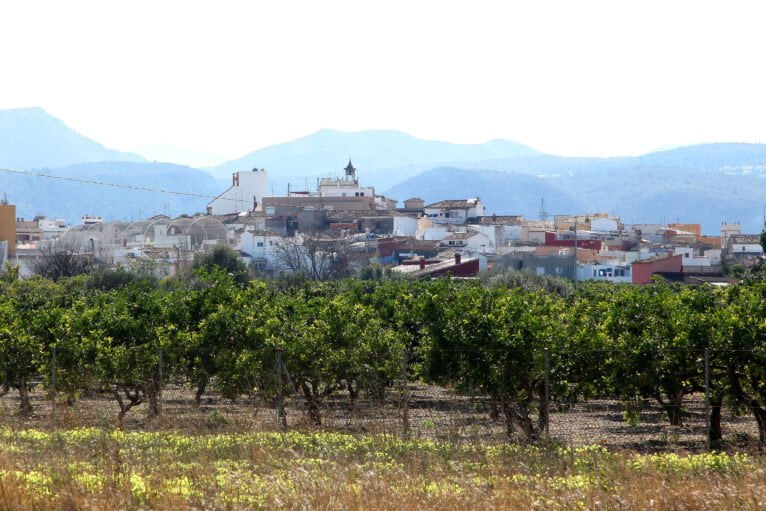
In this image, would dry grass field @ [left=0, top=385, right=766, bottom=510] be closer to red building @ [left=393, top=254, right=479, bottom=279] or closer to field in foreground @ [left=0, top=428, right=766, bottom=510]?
field in foreground @ [left=0, top=428, right=766, bottom=510]

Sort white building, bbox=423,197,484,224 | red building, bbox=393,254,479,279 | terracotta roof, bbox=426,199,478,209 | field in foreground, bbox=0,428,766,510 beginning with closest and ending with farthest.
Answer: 1. field in foreground, bbox=0,428,766,510
2. red building, bbox=393,254,479,279
3. white building, bbox=423,197,484,224
4. terracotta roof, bbox=426,199,478,209

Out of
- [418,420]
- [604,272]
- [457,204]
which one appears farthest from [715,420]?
[457,204]

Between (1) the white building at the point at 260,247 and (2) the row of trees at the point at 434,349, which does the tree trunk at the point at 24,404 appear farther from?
(1) the white building at the point at 260,247

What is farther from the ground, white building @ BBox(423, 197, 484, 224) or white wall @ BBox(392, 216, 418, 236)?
white building @ BBox(423, 197, 484, 224)

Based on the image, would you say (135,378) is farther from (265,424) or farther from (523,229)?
(523,229)

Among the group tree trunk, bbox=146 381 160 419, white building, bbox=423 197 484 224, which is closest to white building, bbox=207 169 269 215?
white building, bbox=423 197 484 224

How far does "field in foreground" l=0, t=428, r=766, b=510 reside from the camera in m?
10.5

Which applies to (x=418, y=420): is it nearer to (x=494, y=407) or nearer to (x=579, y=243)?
(x=494, y=407)

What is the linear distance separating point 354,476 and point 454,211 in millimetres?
130320

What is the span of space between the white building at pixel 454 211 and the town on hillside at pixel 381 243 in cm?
14

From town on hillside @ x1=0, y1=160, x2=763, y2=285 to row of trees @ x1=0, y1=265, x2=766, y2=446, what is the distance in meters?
50.2

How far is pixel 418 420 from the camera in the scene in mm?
18109

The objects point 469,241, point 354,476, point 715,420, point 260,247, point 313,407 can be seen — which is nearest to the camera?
point 354,476

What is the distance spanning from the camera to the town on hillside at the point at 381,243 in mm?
90875
